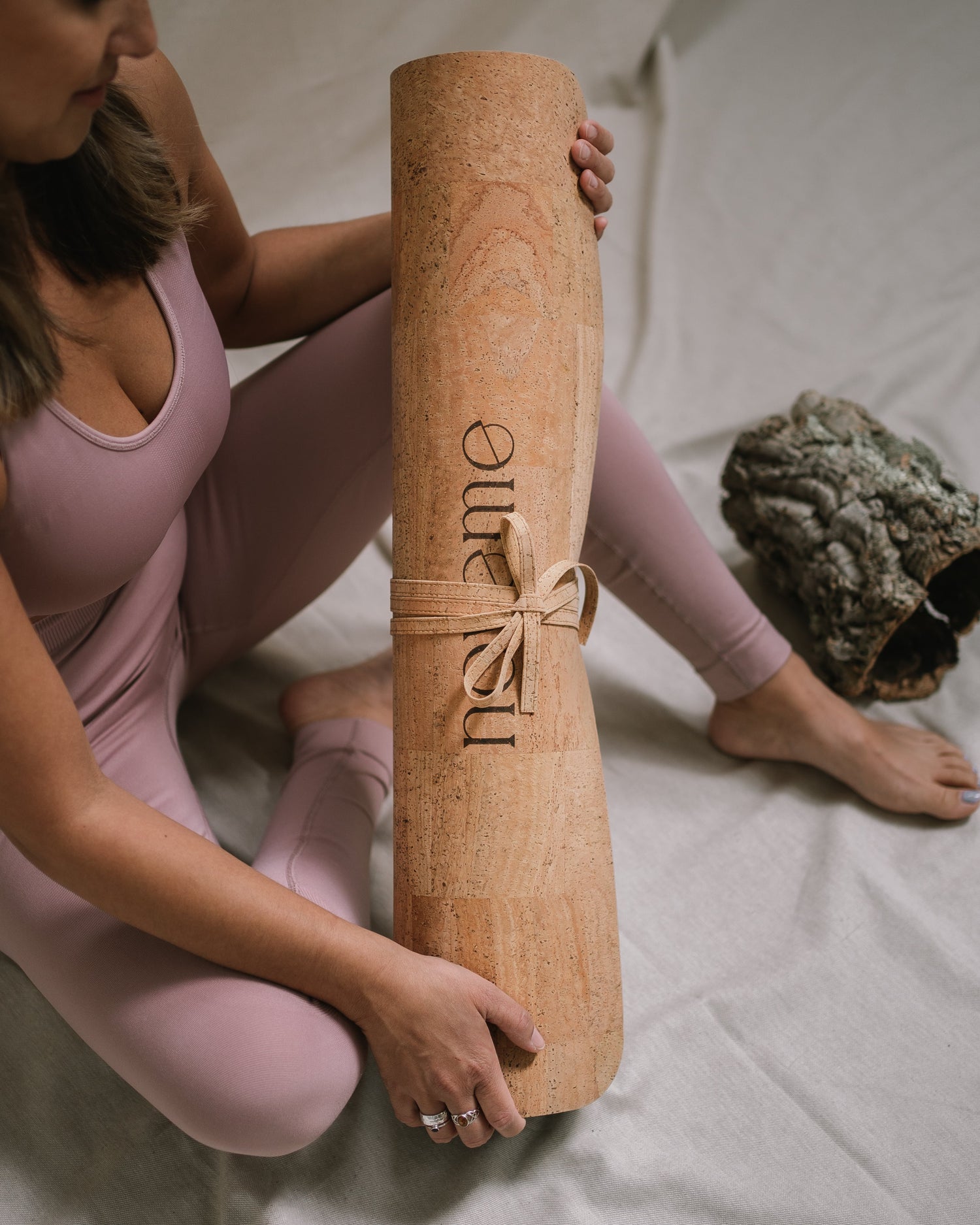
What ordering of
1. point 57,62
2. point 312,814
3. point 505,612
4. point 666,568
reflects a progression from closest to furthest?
point 57,62
point 505,612
point 312,814
point 666,568

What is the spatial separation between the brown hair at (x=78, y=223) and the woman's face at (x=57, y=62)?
0.06 meters

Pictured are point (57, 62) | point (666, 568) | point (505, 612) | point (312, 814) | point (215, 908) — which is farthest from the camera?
point (666, 568)

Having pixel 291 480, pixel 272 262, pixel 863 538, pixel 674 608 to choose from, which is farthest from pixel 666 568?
pixel 272 262

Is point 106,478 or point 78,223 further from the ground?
point 78,223

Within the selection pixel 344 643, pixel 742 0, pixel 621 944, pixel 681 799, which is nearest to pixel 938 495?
pixel 681 799

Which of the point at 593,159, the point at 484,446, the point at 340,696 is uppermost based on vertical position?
the point at 593,159

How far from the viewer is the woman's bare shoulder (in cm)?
81

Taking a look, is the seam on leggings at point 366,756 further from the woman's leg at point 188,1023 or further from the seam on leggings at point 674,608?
the seam on leggings at point 674,608

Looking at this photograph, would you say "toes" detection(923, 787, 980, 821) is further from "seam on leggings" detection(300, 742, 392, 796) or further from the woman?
"seam on leggings" detection(300, 742, 392, 796)

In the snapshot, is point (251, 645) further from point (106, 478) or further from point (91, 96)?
point (91, 96)

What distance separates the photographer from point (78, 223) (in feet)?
2.37

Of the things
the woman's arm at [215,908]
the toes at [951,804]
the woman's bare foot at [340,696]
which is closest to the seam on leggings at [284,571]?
the woman's bare foot at [340,696]

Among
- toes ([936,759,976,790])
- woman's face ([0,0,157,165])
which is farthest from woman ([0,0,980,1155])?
toes ([936,759,976,790])

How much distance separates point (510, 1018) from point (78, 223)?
63 cm
